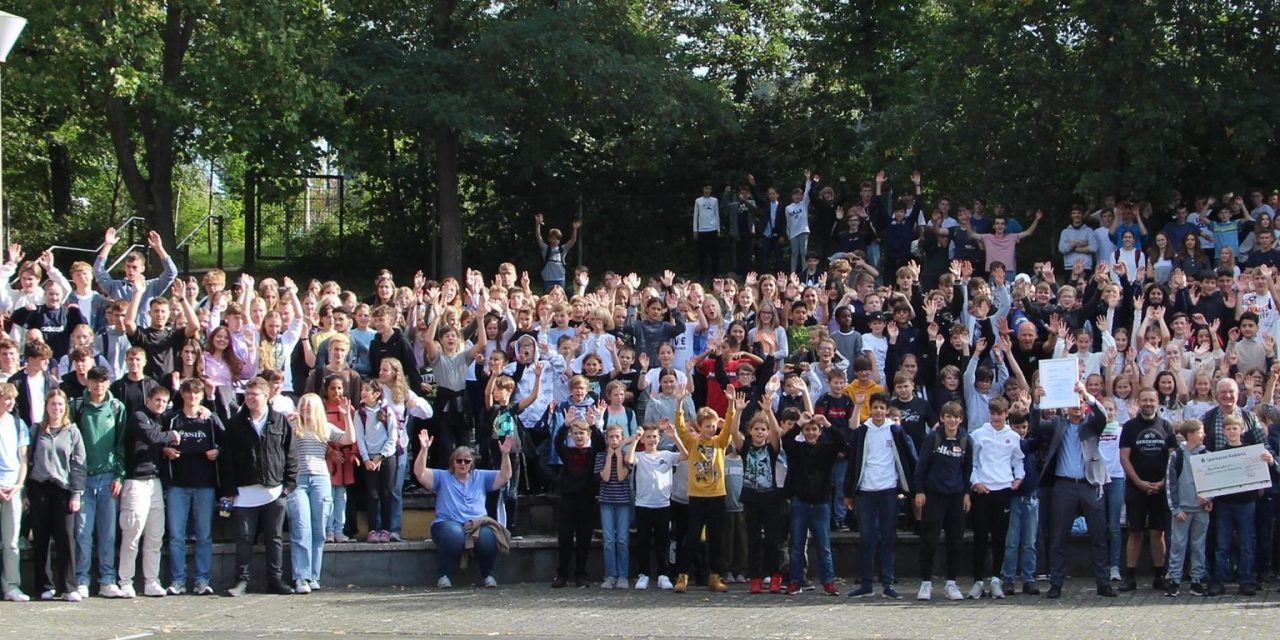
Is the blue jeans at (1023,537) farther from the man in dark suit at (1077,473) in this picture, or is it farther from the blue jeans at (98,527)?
the blue jeans at (98,527)

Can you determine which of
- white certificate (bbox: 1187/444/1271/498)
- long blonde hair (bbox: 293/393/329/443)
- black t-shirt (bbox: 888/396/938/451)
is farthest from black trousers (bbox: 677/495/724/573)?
white certificate (bbox: 1187/444/1271/498)

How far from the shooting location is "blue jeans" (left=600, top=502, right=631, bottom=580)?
552 inches

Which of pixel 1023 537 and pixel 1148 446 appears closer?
pixel 1023 537

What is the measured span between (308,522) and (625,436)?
2.93 m

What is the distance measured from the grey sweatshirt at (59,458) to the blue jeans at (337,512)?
2229mm

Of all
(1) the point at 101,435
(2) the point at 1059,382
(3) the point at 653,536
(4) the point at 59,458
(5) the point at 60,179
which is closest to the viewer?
(4) the point at 59,458

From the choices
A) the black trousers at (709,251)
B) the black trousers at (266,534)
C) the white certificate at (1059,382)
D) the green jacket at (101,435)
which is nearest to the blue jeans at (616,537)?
the black trousers at (266,534)

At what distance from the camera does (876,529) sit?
13688 millimetres

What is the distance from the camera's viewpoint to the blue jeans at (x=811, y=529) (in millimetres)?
13672

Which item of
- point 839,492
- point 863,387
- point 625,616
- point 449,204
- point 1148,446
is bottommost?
point 625,616

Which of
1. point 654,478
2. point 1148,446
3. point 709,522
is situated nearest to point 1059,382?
point 1148,446

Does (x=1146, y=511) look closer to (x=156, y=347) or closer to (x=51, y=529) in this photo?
(x=156, y=347)

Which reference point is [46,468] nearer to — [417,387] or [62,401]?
[62,401]

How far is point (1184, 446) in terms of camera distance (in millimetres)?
13633
